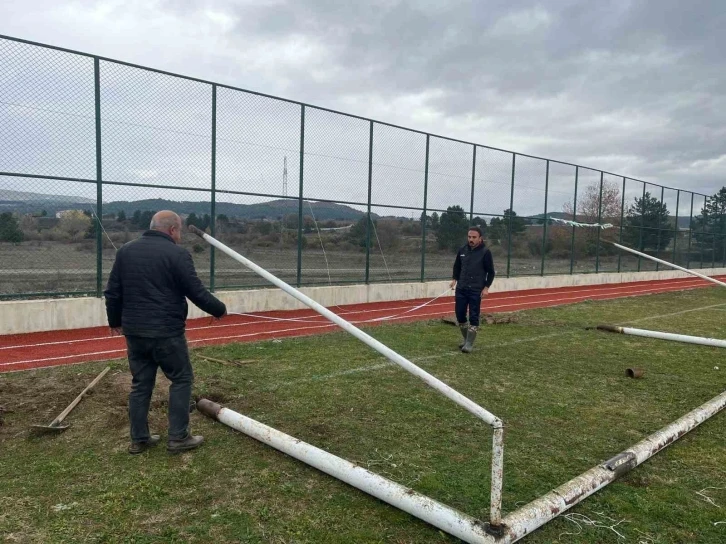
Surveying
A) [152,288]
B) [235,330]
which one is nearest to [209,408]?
[152,288]

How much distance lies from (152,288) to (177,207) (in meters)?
7.02

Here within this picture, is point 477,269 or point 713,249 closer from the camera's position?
point 477,269

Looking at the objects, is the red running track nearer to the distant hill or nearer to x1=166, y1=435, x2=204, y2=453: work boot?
the distant hill

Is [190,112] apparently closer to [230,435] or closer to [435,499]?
[230,435]

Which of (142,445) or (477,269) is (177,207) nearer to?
(477,269)

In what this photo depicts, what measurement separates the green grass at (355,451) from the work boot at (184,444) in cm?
7

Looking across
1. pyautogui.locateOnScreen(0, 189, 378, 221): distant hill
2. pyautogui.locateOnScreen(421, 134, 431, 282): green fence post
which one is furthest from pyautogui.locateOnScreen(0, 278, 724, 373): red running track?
pyautogui.locateOnScreen(0, 189, 378, 221): distant hill

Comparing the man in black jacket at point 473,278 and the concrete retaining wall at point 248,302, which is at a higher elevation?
the man in black jacket at point 473,278

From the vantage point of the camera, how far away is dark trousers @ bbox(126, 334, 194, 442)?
3.90m

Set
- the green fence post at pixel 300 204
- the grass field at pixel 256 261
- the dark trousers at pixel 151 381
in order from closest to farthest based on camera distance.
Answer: the dark trousers at pixel 151 381 < the grass field at pixel 256 261 < the green fence post at pixel 300 204

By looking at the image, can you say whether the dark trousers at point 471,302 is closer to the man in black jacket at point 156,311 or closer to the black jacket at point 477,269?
the black jacket at point 477,269

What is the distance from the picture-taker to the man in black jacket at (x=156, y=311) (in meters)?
3.79

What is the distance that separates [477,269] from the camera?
25.6 feet

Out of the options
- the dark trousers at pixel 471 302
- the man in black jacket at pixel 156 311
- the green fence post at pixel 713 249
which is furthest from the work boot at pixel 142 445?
the green fence post at pixel 713 249
